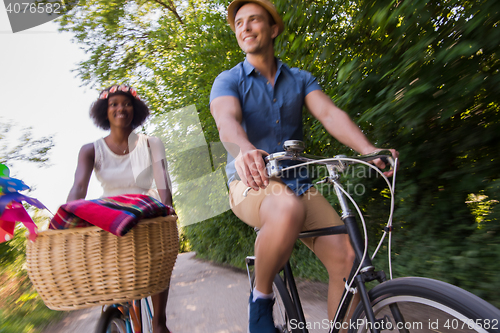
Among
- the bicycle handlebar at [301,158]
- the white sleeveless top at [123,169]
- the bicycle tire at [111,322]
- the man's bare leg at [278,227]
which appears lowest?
the bicycle tire at [111,322]

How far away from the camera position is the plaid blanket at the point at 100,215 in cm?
123

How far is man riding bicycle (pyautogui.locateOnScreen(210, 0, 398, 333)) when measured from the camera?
1399 mm

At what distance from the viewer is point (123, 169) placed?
2.08 meters

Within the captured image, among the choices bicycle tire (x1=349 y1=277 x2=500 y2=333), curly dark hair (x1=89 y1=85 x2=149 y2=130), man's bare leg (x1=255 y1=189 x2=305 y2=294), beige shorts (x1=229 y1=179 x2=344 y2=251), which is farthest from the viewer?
curly dark hair (x1=89 y1=85 x2=149 y2=130)

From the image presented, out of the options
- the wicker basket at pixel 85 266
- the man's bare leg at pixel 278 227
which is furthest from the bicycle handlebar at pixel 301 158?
the wicker basket at pixel 85 266

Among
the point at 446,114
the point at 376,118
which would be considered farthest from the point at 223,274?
the point at 446,114

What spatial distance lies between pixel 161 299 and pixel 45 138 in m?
4.49

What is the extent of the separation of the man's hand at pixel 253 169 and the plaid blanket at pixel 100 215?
18.0 inches

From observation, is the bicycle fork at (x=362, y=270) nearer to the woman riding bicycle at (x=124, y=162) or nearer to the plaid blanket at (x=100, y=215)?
the plaid blanket at (x=100, y=215)

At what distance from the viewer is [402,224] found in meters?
2.68

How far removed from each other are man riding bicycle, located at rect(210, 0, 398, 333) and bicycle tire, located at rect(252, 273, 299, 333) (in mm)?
236

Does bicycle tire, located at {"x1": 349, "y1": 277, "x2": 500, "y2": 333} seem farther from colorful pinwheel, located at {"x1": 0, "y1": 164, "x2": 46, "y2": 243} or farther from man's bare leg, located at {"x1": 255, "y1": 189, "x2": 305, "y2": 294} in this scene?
colorful pinwheel, located at {"x1": 0, "y1": 164, "x2": 46, "y2": 243}

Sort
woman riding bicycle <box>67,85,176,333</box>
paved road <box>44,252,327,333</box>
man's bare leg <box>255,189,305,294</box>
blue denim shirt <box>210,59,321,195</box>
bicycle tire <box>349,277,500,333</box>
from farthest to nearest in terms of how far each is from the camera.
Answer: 1. paved road <box>44,252,327,333</box>
2. woman riding bicycle <box>67,85,176,333</box>
3. blue denim shirt <box>210,59,321,195</box>
4. man's bare leg <box>255,189,305,294</box>
5. bicycle tire <box>349,277,500,333</box>

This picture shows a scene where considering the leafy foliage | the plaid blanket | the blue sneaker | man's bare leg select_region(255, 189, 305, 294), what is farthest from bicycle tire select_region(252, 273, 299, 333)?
the leafy foliage
